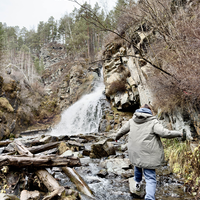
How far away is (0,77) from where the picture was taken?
49.1 ft

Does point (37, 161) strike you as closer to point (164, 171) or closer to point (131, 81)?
point (164, 171)

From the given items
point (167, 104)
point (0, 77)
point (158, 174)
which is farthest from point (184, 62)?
point (0, 77)

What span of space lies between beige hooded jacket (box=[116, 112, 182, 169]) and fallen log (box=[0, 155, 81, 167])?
1.66 metres

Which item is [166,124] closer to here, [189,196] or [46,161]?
[189,196]

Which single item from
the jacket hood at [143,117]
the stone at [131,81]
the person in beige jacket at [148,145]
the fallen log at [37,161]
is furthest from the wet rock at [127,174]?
the stone at [131,81]

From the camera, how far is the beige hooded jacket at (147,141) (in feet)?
→ 9.34

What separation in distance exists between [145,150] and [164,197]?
1.40 m

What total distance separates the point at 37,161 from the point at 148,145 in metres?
2.60

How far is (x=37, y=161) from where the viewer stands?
3615 millimetres

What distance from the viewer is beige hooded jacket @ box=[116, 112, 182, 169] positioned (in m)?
2.85

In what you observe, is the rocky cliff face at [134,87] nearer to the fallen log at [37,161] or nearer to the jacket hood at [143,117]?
the jacket hood at [143,117]

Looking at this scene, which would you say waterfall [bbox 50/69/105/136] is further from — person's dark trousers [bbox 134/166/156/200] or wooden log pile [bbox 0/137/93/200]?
person's dark trousers [bbox 134/166/156/200]

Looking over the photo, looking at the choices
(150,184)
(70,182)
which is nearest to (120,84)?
(70,182)

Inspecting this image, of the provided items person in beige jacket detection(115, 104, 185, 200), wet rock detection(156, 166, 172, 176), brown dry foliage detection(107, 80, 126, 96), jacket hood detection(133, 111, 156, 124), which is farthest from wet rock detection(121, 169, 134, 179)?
brown dry foliage detection(107, 80, 126, 96)
